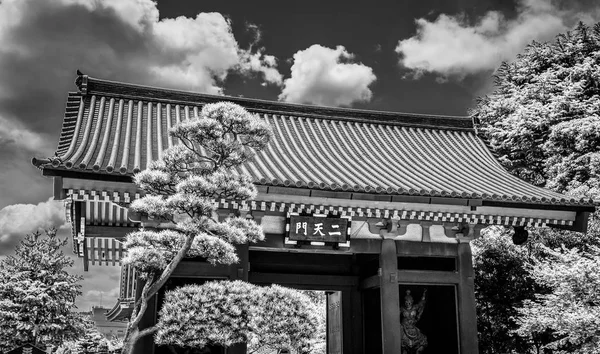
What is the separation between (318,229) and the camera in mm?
9828

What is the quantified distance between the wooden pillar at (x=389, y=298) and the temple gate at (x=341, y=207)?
0.02 meters

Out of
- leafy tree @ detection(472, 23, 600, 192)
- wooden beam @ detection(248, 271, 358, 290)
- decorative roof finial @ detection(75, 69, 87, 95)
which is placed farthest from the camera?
leafy tree @ detection(472, 23, 600, 192)

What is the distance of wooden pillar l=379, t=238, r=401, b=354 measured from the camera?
9877mm

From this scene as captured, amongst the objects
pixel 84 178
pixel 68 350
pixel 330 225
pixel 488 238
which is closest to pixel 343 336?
pixel 330 225

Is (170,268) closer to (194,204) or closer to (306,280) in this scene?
(194,204)

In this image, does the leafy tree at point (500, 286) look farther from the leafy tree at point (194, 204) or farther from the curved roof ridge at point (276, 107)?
the leafy tree at point (194, 204)

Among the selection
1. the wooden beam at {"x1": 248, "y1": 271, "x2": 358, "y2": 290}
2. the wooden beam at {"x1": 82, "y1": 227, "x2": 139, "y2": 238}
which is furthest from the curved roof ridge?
the wooden beam at {"x1": 248, "y1": 271, "x2": 358, "y2": 290}

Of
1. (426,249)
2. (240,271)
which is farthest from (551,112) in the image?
(240,271)

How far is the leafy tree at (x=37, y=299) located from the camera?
19875 mm

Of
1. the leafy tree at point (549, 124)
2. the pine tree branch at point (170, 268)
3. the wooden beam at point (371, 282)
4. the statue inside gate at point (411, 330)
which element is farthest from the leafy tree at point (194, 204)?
the leafy tree at point (549, 124)

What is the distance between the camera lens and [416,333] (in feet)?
37.0

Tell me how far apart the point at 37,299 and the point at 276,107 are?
492 inches

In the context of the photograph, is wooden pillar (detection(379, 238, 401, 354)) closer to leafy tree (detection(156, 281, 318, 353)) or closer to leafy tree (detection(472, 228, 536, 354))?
leafy tree (detection(156, 281, 318, 353))

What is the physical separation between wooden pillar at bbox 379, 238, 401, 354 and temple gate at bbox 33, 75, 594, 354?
19 mm
